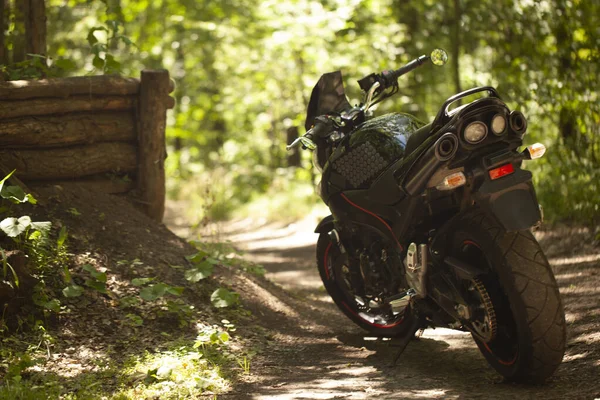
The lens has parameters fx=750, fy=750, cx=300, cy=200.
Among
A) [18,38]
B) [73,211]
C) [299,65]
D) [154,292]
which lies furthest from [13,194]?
[299,65]

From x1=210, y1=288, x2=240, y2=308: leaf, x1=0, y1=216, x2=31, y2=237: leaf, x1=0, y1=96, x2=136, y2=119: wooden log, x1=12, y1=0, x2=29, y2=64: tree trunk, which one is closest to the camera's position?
x1=0, y1=216, x2=31, y2=237: leaf

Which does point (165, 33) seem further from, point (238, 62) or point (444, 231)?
point (444, 231)

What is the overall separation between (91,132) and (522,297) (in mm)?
4015

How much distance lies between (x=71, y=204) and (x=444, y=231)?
3.16 m

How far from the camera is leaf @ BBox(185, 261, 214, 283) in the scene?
5.50m

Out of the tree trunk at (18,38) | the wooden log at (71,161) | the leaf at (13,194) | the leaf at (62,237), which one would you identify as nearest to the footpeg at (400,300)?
the leaf at (62,237)

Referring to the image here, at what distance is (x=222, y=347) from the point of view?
4875 millimetres

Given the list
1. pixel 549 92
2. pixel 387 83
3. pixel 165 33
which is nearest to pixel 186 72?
pixel 165 33

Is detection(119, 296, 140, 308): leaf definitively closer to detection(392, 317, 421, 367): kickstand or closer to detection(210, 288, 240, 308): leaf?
detection(210, 288, 240, 308): leaf

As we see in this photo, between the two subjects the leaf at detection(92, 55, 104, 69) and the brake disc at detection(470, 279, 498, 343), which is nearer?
the brake disc at detection(470, 279, 498, 343)

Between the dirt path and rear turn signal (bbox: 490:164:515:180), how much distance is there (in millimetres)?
1086

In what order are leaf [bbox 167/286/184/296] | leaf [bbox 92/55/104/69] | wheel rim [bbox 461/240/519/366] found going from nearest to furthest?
wheel rim [bbox 461/240/519/366] → leaf [bbox 167/286/184/296] → leaf [bbox 92/55/104/69]

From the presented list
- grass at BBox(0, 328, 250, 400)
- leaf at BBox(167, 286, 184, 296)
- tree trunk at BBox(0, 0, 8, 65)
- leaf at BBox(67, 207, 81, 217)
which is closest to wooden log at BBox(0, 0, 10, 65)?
tree trunk at BBox(0, 0, 8, 65)

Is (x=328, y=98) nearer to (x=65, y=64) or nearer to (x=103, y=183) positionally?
(x=103, y=183)
